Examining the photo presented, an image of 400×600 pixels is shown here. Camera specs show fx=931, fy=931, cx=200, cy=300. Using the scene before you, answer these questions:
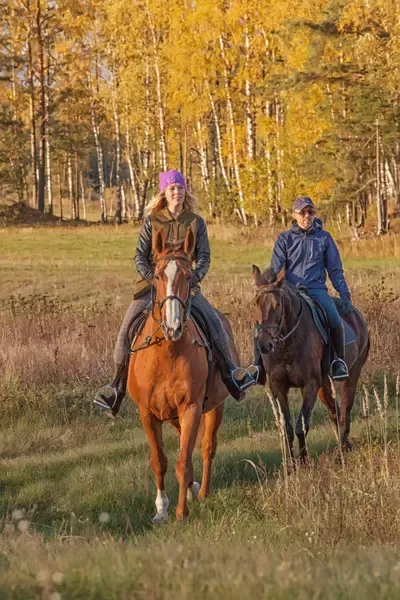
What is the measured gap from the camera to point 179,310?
726 centimetres

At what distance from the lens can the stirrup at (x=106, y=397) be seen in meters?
8.66

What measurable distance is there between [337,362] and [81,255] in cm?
2246

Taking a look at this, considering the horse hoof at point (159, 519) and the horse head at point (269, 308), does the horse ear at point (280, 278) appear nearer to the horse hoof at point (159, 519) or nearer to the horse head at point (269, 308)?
the horse head at point (269, 308)

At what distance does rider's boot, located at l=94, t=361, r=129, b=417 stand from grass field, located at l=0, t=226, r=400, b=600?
30.2 inches

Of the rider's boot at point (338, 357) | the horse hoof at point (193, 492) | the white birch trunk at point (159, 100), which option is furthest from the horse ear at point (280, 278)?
the white birch trunk at point (159, 100)

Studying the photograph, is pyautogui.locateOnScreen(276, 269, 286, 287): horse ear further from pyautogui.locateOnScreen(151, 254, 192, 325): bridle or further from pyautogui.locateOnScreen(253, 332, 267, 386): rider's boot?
pyautogui.locateOnScreen(151, 254, 192, 325): bridle

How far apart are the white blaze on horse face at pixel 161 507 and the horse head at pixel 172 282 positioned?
1520mm

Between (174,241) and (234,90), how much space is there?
125 ft

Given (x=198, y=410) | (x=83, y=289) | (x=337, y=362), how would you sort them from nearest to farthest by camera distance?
1. (x=198, y=410)
2. (x=337, y=362)
3. (x=83, y=289)

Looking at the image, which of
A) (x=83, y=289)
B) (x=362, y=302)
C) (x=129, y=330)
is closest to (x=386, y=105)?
(x=83, y=289)

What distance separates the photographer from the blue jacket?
10.0 metres

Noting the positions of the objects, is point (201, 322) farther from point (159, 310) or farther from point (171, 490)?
point (171, 490)

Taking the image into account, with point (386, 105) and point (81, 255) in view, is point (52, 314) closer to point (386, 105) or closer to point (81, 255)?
point (81, 255)

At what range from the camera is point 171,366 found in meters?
7.67
